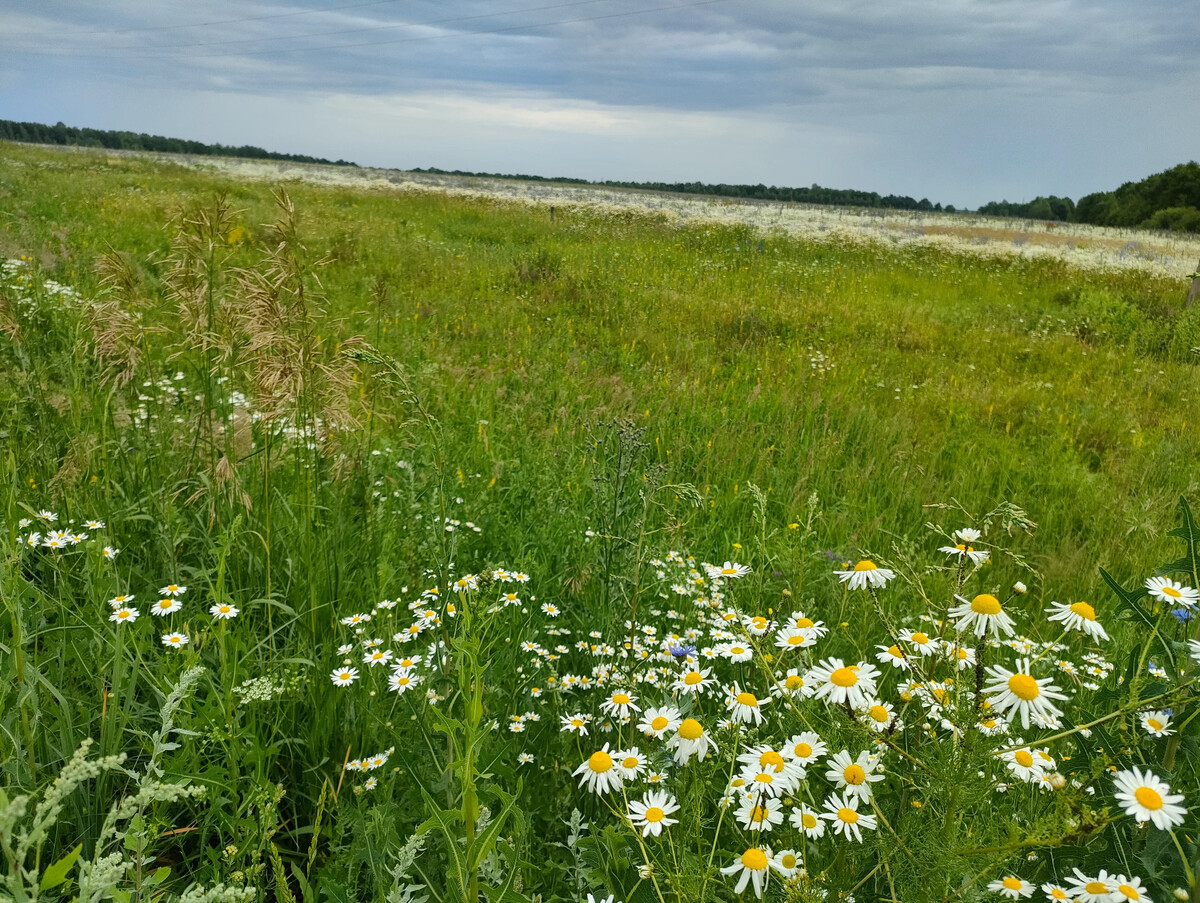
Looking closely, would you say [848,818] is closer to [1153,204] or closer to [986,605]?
[986,605]

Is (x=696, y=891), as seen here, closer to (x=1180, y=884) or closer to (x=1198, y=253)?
(x=1180, y=884)

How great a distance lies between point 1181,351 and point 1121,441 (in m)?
4.39

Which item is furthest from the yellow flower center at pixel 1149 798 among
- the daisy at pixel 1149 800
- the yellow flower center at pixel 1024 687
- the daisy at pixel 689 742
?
the daisy at pixel 689 742

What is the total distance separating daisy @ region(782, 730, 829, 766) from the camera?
123 centimetres

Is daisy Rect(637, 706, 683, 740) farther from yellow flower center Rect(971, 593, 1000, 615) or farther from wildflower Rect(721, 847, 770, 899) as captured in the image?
yellow flower center Rect(971, 593, 1000, 615)

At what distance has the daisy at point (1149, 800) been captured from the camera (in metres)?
0.94

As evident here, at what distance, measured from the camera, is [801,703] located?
1.43m

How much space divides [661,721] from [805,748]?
0.28 metres

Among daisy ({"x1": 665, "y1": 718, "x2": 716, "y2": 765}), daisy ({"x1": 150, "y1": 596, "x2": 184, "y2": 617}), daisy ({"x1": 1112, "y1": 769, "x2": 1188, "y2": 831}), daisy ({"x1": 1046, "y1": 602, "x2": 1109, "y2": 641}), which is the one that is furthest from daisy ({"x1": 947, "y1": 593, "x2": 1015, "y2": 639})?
daisy ({"x1": 150, "y1": 596, "x2": 184, "y2": 617})

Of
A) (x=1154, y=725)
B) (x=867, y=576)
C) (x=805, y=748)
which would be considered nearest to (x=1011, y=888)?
(x=805, y=748)

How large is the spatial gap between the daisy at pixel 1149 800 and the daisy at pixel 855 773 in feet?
1.11

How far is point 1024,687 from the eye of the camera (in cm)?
111

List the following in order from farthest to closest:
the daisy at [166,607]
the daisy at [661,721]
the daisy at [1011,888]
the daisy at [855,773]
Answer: the daisy at [166,607] < the daisy at [661,721] < the daisy at [855,773] < the daisy at [1011,888]

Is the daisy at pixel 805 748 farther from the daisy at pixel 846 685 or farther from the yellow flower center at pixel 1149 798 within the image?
the yellow flower center at pixel 1149 798
